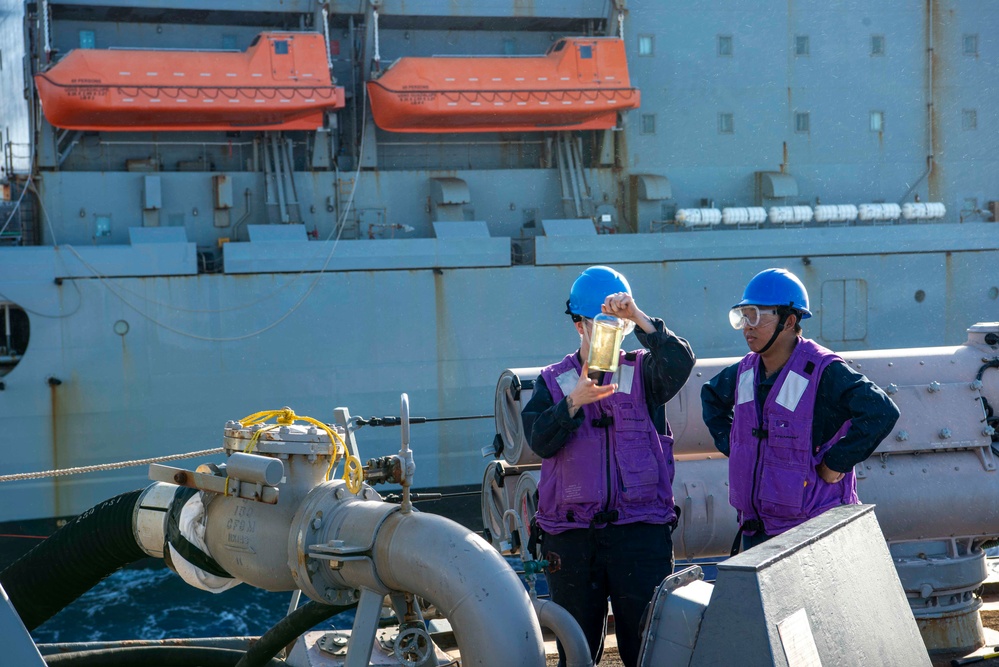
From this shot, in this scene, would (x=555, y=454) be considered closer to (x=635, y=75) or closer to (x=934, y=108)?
(x=635, y=75)

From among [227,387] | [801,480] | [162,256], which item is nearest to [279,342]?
[227,387]

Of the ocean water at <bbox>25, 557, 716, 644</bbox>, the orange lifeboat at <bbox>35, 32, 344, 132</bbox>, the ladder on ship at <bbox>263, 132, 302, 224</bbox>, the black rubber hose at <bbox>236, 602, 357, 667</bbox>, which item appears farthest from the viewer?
the ladder on ship at <bbox>263, 132, 302, 224</bbox>

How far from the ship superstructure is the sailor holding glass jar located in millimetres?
7777

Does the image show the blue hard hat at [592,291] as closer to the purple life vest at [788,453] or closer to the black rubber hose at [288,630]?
the purple life vest at [788,453]

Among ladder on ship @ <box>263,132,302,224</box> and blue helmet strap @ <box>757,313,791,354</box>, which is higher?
ladder on ship @ <box>263,132,302,224</box>

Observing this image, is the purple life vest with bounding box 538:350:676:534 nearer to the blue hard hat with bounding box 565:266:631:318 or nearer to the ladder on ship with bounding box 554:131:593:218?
the blue hard hat with bounding box 565:266:631:318

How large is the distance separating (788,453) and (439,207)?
9353 mm

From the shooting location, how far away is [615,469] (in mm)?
2971

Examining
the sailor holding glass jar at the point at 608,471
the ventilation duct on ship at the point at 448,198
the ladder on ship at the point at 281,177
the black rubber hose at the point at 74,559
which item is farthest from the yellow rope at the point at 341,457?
the ventilation duct on ship at the point at 448,198

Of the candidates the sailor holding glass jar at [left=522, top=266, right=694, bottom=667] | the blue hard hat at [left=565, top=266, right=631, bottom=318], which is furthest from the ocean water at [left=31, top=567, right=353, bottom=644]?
the blue hard hat at [left=565, top=266, right=631, bottom=318]

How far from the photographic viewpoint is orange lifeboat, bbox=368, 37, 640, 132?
37.5 ft

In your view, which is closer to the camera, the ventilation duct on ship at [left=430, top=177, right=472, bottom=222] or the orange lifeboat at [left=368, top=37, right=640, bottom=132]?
the orange lifeboat at [left=368, top=37, right=640, bottom=132]

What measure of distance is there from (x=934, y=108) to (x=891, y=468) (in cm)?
1165

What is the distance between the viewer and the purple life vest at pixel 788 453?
293 centimetres
